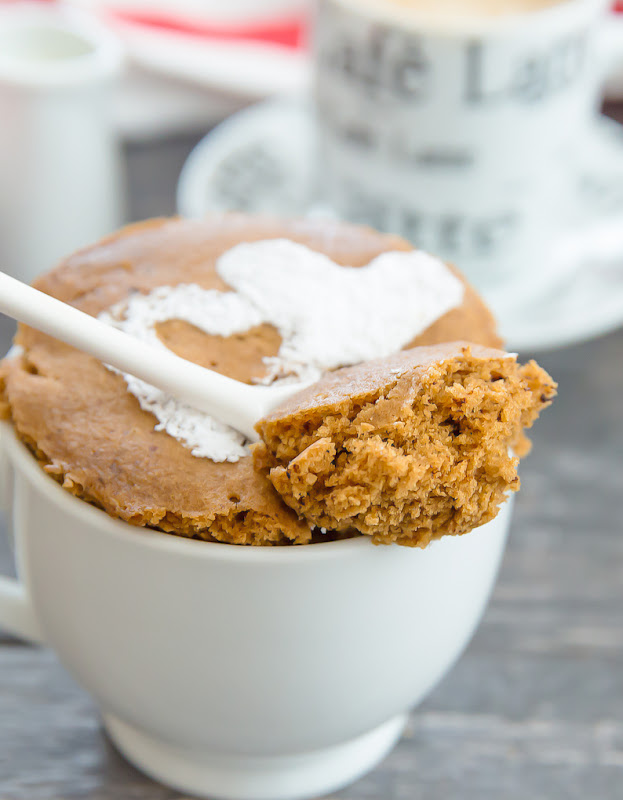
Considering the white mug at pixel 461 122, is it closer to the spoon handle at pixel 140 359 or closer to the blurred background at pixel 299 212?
the blurred background at pixel 299 212

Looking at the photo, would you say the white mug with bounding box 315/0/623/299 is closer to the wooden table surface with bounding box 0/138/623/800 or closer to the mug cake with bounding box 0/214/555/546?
the wooden table surface with bounding box 0/138/623/800

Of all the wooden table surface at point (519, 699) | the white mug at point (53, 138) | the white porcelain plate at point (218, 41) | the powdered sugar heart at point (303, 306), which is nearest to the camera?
the powdered sugar heart at point (303, 306)

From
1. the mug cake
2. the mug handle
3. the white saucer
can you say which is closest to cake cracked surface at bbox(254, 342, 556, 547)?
the mug cake

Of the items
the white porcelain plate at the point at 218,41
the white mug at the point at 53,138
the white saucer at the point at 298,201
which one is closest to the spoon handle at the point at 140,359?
the white saucer at the point at 298,201

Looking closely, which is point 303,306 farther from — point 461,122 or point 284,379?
point 461,122

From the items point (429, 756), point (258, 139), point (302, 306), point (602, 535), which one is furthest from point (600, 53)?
point (429, 756)
